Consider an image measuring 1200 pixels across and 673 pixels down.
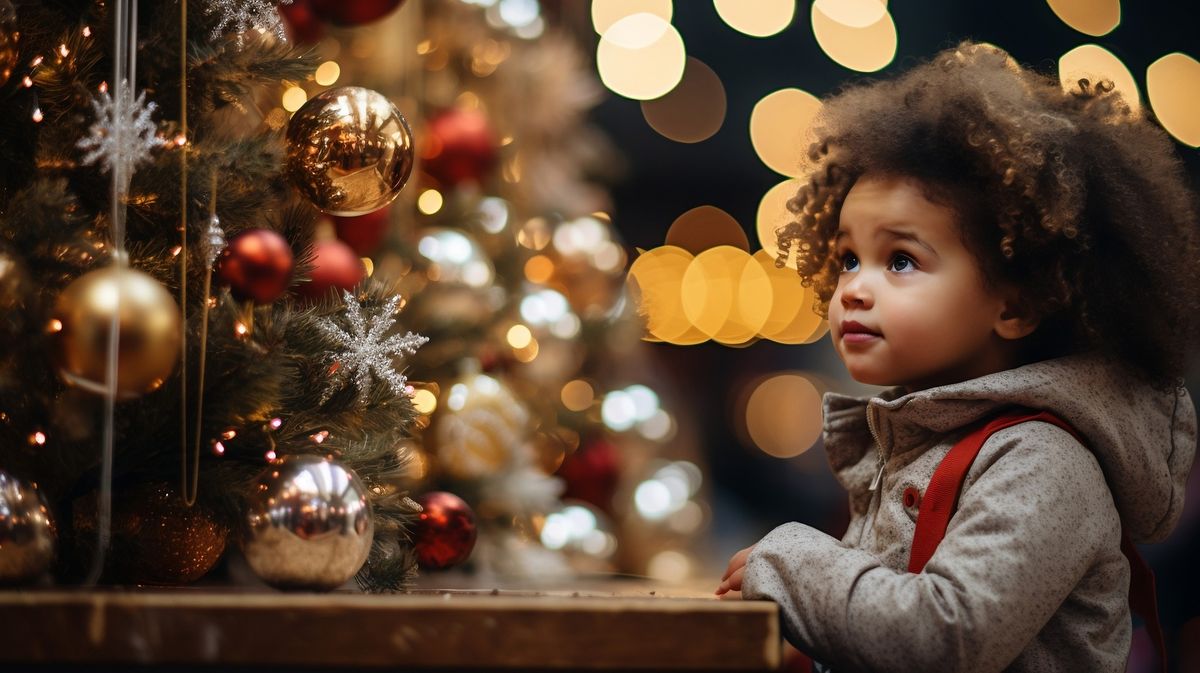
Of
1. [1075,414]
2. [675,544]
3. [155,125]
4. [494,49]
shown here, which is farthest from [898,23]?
[155,125]

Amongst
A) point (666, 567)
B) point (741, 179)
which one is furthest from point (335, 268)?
point (741, 179)

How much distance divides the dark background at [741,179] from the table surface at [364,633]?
2.27 meters

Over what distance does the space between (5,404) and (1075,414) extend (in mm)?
968

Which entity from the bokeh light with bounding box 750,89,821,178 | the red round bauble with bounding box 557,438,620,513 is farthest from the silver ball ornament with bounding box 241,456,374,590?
the bokeh light with bounding box 750,89,821,178

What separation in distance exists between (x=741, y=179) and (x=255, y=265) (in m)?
3.37

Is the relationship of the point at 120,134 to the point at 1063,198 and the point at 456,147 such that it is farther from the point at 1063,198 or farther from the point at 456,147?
the point at 456,147

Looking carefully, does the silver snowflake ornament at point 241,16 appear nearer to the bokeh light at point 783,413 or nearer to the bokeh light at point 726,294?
the bokeh light at point 726,294

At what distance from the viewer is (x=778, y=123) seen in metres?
3.84

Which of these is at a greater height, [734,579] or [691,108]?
[691,108]

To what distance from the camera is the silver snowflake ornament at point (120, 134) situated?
0.93 meters

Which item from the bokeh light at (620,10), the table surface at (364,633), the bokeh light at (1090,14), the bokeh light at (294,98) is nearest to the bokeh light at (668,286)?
the bokeh light at (620,10)

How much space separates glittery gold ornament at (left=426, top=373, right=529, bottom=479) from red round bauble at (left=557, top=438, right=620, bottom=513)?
0.45 meters

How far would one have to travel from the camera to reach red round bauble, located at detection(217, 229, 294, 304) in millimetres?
1009

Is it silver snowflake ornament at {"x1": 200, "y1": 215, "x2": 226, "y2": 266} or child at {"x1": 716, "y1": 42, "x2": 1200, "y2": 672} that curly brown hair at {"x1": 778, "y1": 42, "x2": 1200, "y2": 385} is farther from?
silver snowflake ornament at {"x1": 200, "y1": 215, "x2": 226, "y2": 266}
